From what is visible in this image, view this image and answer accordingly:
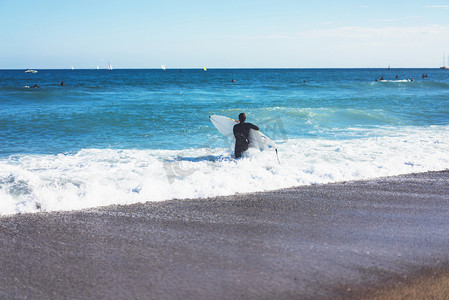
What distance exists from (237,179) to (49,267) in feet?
13.8

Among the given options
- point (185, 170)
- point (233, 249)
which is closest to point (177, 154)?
point (185, 170)

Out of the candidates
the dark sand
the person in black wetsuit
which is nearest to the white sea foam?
the person in black wetsuit

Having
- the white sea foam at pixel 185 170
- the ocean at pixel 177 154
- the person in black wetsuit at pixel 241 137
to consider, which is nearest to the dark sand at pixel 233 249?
the white sea foam at pixel 185 170

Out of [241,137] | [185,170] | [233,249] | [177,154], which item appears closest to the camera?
[233,249]

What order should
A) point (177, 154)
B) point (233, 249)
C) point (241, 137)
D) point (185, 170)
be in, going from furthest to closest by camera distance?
point (177, 154), point (241, 137), point (185, 170), point (233, 249)

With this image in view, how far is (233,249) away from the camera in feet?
13.7

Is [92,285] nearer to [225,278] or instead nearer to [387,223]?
[225,278]

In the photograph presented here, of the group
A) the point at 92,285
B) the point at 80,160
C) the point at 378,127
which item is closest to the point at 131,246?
the point at 92,285

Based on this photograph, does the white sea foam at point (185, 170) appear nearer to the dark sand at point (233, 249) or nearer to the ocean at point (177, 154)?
the ocean at point (177, 154)

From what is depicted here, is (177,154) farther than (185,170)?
Yes

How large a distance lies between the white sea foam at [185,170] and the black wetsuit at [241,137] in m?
0.25

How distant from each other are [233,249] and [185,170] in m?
4.39

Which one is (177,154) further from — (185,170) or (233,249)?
(233,249)

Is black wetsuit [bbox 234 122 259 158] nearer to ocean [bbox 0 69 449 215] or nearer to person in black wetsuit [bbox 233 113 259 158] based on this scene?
person in black wetsuit [bbox 233 113 259 158]
